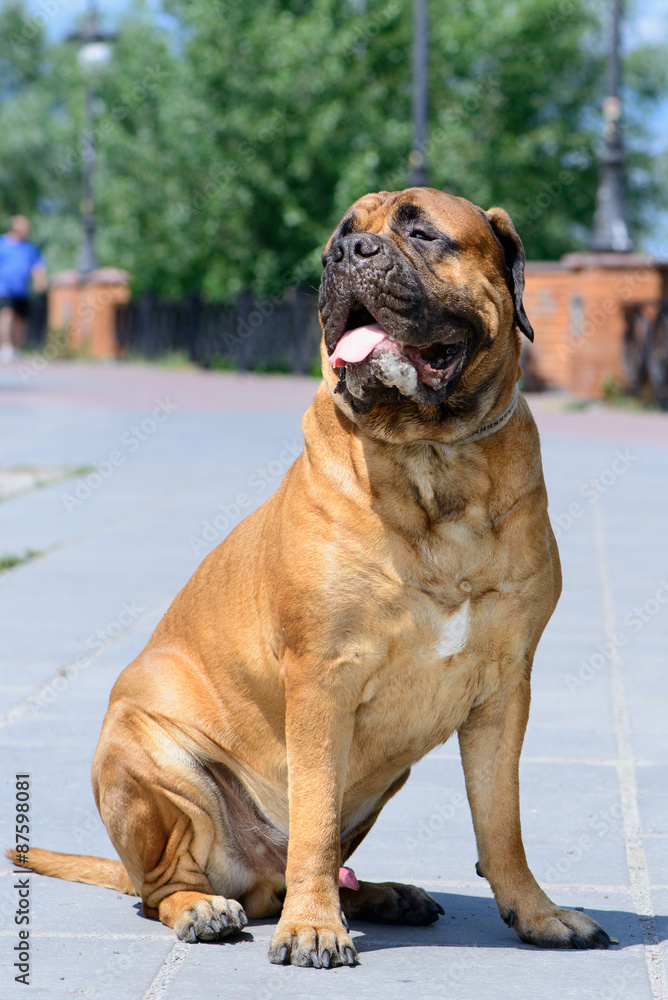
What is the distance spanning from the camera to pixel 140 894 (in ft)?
10.5

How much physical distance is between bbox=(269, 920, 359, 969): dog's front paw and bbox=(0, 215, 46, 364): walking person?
769 inches

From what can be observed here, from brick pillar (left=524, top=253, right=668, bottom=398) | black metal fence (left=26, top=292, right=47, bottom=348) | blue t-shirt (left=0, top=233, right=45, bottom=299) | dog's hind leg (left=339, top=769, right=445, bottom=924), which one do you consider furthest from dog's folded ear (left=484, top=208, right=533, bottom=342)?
black metal fence (left=26, top=292, right=47, bottom=348)

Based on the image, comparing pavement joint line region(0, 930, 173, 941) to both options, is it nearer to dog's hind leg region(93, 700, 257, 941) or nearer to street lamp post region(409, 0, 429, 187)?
dog's hind leg region(93, 700, 257, 941)

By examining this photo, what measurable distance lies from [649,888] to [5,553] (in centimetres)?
504

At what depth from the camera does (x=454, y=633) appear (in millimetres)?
2881

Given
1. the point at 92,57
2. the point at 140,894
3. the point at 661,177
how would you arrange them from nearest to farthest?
the point at 140,894
the point at 92,57
the point at 661,177

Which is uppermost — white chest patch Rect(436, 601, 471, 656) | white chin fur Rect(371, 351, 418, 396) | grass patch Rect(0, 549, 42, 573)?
white chin fur Rect(371, 351, 418, 396)

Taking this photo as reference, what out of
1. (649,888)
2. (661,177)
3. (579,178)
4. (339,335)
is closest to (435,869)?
(649,888)

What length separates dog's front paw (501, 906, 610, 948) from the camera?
3.06 metres

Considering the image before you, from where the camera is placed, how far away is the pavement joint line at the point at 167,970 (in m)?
2.72

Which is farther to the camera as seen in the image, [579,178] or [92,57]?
[579,178]

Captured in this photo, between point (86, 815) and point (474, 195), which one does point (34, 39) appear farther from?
point (86, 815)

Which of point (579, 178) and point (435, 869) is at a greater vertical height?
point (579, 178)

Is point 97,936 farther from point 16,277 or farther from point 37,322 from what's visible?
point 37,322
